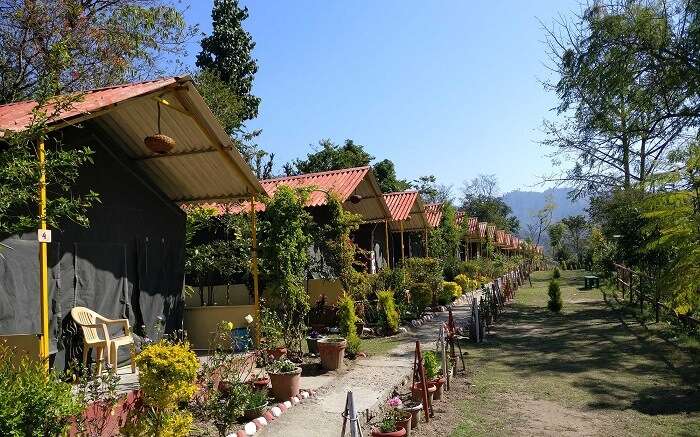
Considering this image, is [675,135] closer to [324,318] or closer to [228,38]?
[324,318]

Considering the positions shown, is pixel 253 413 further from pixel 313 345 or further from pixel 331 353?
pixel 313 345

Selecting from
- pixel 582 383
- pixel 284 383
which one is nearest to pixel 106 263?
pixel 284 383

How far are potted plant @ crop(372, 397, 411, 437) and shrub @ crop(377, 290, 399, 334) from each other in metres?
7.47

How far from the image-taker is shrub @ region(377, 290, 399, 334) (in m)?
14.2

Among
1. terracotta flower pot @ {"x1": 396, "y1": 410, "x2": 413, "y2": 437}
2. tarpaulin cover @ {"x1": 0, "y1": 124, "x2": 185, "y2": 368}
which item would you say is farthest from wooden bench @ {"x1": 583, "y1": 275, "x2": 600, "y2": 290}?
terracotta flower pot @ {"x1": 396, "y1": 410, "x2": 413, "y2": 437}

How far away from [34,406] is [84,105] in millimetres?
3825

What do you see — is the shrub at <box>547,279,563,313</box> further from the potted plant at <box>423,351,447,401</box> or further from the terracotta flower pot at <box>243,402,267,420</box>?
the terracotta flower pot at <box>243,402,267,420</box>

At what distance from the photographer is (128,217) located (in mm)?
9906

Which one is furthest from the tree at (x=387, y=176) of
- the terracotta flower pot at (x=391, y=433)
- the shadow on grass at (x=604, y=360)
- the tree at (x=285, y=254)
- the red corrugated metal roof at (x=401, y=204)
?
the terracotta flower pot at (x=391, y=433)

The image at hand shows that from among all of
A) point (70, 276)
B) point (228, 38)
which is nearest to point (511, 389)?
point (70, 276)

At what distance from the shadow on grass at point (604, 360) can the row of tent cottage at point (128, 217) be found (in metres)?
5.71

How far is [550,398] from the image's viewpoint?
8.23 metres

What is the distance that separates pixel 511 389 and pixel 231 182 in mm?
6007

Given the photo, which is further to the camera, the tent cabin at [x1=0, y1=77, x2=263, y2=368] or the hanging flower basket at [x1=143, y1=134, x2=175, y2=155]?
the hanging flower basket at [x1=143, y1=134, x2=175, y2=155]
